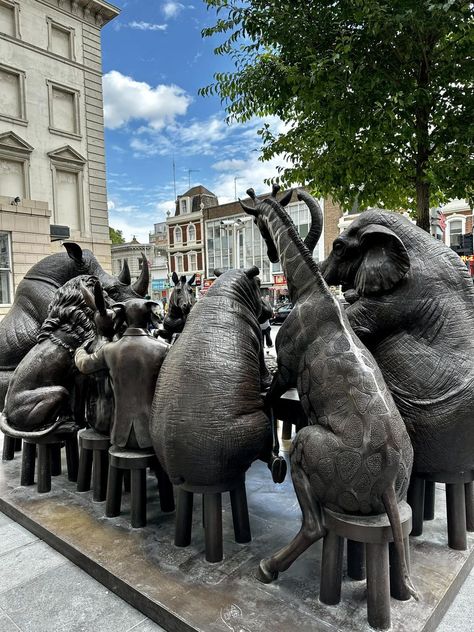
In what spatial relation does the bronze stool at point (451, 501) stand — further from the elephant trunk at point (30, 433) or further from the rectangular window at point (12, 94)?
the rectangular window at point (12, 94)

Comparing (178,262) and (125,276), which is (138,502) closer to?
(125,276)

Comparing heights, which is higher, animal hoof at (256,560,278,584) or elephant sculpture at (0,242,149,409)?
elephant sculpture at (0,242,149,409)

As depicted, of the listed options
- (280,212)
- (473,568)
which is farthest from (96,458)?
(473,568)

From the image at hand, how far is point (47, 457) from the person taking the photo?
11.2 feet

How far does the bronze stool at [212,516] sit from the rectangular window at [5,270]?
13407 mm

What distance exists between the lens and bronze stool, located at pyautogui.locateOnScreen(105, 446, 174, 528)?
8.49ft

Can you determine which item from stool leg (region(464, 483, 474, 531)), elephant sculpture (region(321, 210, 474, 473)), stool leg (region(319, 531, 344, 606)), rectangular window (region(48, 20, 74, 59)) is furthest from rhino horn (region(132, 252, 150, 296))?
rectangular window (region(48, 20, 74, 59))

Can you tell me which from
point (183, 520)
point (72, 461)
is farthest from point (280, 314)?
point (183, 520)

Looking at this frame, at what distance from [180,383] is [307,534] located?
939 mm

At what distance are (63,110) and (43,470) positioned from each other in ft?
62.7

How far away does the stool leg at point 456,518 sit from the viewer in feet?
7.89

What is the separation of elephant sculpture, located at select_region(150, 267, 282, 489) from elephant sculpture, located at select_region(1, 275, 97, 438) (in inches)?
49.8

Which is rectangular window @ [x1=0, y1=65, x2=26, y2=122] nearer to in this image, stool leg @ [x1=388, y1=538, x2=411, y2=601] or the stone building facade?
the stone building facade

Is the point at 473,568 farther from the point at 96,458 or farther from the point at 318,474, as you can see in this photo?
the point at 96,458
